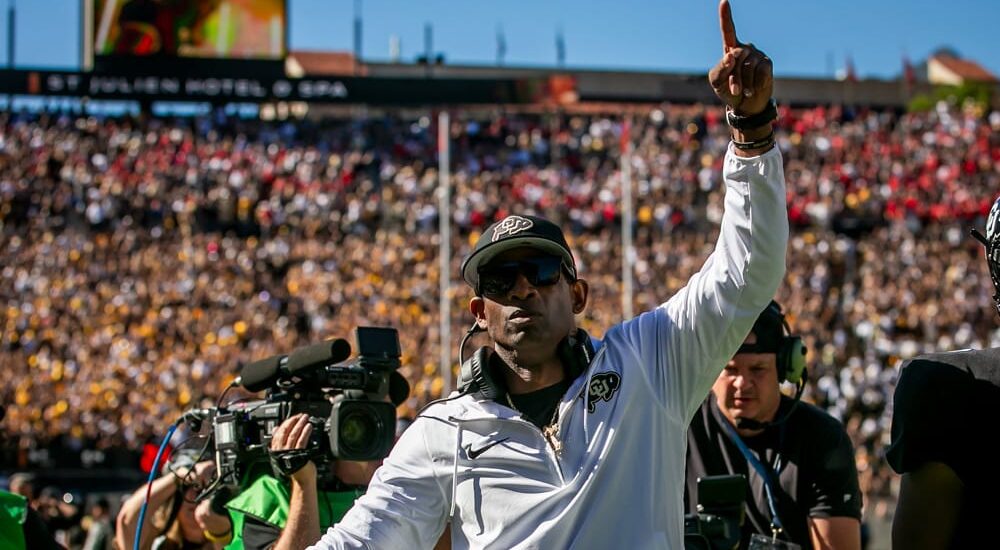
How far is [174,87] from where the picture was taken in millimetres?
38156

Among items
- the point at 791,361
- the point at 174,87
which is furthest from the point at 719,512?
the point at 174,87

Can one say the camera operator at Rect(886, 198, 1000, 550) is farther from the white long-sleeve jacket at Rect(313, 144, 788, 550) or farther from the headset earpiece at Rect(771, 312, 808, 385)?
the headset earpiece at Rect(771, 312, 808, 385)

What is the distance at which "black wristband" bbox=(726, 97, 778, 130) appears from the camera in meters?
3.13

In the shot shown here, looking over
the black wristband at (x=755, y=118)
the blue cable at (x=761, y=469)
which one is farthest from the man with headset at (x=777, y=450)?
the black wristband at (x=755, y=118)

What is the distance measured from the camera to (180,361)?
25.6 metres

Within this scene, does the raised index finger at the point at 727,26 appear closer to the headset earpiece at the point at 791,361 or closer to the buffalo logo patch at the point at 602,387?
the buffalo logo patch at the point at 602,387

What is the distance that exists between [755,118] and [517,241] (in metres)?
0.65

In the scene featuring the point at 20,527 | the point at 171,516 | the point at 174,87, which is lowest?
the point at 171,516

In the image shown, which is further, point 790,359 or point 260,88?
point 260,88

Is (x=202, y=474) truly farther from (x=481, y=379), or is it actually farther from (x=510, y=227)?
(x=510, y=227)

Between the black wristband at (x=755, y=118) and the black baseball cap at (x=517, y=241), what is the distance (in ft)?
1.71

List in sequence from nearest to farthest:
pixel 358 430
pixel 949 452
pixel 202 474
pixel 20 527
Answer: pixel 949 452 → pixel 20 527 → pixel 358 430 → pixel 202 474

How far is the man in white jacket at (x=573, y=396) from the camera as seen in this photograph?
3182 mm

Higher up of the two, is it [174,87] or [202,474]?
[174,87]
